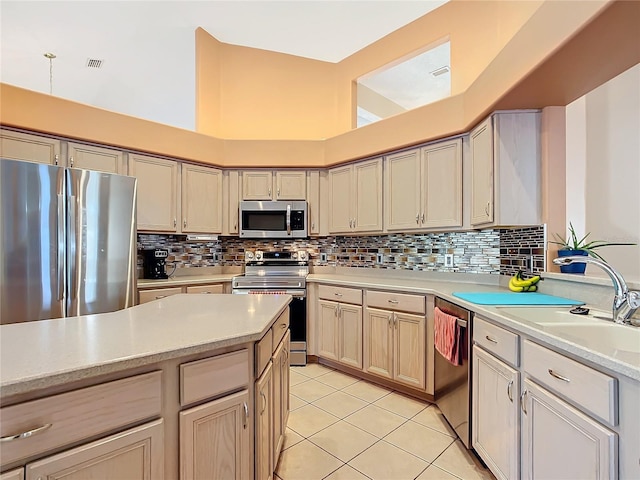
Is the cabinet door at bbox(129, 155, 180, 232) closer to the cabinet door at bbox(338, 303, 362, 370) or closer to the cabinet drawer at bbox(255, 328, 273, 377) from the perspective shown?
the cabinet door at bbox(338, 303, 362, 370)

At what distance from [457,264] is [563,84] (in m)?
1.63

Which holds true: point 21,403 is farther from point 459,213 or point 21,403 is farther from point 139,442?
point 459,213

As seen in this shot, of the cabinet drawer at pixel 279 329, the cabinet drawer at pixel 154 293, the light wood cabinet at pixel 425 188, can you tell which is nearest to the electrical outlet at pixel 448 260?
the light wood cabinet at pixel 425 188

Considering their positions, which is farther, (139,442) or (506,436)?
(506,436)

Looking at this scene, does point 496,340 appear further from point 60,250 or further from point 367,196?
point 60,250

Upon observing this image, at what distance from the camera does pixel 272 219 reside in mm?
3695

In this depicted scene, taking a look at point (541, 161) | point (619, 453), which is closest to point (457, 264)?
point (541, 161)

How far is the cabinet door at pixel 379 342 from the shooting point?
9.00 feet

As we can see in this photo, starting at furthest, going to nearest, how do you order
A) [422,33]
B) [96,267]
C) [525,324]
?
[422,33] < [96,267] < [525,324]

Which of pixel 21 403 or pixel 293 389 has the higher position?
pixel 21 403

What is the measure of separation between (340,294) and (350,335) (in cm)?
40

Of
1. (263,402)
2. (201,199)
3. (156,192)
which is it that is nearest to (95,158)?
(156,192)

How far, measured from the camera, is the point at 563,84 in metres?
1.86

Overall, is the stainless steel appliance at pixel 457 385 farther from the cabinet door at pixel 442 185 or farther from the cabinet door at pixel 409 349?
the cabinet door at pixel 442 185
